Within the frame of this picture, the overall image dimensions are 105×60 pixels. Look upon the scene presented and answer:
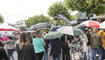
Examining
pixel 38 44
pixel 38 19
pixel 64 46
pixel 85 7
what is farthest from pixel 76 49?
pixel 38 19

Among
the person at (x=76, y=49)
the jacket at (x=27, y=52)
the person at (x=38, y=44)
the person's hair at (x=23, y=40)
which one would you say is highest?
the person's hair at (x=23, y=40)

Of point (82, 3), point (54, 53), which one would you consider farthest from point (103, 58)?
point (82, 3)

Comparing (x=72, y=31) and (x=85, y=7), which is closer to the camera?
(x=72, y=31)

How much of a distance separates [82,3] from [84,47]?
22.5 m

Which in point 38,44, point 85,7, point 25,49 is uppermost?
point 85,7

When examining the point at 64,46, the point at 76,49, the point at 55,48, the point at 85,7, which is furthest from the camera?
the point at 85,7

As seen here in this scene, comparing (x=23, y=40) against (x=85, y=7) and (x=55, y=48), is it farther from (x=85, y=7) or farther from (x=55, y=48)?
(x=85, y=7)

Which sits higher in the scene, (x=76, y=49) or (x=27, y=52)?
(x=27, y=52)

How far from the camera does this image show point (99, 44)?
9289 mm

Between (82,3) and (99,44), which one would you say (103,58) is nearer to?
(99,44)

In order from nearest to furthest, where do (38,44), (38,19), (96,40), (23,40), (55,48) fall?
(23,40)
(38,44)
(55,48)
(96,40)
(38,19)

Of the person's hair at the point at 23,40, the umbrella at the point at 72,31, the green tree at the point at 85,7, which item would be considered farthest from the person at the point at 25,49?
the green tree at the point at 85,7

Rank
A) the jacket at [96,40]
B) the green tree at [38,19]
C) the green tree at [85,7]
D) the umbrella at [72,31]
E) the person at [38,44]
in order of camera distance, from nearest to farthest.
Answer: the person at [38,44] → the umbrella at [72,31] → the jacket at [96,40] → the green tree at [85,7] → the green tree at [38,19]

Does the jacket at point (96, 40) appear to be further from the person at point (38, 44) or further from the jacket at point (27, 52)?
the jacket at point (27, 52)
